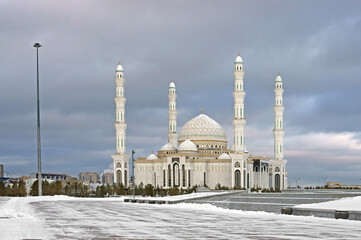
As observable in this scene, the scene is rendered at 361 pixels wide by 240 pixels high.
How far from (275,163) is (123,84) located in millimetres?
35539

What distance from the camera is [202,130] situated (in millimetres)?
115750

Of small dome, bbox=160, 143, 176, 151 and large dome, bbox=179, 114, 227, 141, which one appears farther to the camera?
large dome, bbox=179, 114, 227, 141

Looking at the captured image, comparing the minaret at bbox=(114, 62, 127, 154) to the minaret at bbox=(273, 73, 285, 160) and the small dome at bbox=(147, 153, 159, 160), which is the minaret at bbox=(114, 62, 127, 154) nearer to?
the small dome at bbox=(147, 153, 159, 160)

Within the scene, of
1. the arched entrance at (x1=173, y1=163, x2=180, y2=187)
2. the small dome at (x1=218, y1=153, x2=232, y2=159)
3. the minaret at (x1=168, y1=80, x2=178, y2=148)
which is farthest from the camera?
the minaret at (x1=168, y1=80, x2=178, y2=148)

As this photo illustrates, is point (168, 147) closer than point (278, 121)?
No

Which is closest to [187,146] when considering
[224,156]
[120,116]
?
[224,156]

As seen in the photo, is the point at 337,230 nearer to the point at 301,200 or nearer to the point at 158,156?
the point at 301,200

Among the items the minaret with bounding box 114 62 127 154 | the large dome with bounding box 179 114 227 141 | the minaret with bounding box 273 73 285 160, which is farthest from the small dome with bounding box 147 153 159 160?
the minaret with bounding box 273 73 285 160

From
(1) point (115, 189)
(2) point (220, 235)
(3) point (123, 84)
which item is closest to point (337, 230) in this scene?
(2) point (220, 235)

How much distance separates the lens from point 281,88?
105250mm

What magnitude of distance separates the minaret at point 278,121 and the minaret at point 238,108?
8.31 meters

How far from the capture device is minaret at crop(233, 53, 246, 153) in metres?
99.6

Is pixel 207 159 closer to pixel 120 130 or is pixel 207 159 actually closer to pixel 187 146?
pixel 187 146

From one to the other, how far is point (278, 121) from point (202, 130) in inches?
739
